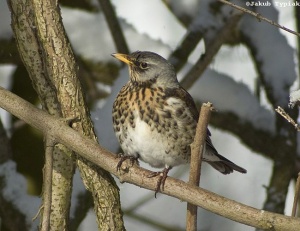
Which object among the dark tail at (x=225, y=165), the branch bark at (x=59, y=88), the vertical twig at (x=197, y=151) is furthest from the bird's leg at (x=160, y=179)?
the dark tail at (x=225, y=165)

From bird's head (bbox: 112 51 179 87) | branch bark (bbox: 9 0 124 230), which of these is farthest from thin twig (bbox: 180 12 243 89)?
branch bark (bbox: 9 0 124 230)

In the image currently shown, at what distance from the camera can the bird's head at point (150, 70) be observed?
13.2 ft

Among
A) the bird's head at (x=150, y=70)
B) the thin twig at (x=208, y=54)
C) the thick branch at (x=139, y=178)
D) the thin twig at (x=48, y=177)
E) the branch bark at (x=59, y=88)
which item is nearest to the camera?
the thick branch at (x=139, y=178)

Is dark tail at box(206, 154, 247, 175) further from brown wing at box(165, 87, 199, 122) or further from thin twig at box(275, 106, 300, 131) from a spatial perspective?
thin twig at box(275, 106, 300, 131)

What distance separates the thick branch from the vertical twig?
0.06 meters

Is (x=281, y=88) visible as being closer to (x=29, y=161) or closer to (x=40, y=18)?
(x=29, y=161)

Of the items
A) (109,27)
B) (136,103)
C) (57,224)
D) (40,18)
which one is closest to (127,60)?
(136,103)

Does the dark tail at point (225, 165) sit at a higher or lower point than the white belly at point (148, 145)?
higher

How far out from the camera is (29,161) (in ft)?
17.8

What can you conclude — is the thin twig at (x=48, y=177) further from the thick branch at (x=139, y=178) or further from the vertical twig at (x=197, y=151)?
the vertical twig at (x=197, y=151)

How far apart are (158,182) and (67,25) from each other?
7.77 feet

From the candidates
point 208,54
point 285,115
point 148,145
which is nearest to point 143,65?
point 148,145

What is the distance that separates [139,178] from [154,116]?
0.56 m

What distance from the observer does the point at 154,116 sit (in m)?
3.83
